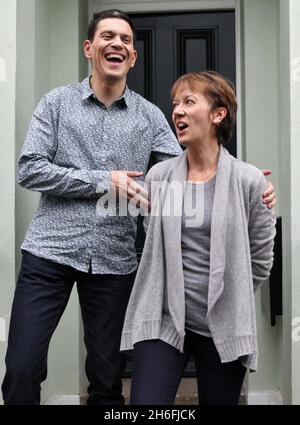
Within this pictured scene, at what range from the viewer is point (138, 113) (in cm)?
296

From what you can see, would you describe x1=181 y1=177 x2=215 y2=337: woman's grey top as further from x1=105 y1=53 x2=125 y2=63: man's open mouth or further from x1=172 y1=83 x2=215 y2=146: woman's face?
x1=105 y1=53 x2=125 y2=63: man's open mouth

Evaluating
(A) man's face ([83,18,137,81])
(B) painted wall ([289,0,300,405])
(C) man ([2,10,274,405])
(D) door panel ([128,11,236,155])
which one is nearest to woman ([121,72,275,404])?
(C) man ([2,10,274,405])

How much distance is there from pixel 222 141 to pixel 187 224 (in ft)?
1.31

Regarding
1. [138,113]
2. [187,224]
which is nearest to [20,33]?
[138,113]

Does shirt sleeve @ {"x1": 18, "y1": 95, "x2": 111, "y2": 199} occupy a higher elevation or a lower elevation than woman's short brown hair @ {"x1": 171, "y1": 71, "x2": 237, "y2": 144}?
lower

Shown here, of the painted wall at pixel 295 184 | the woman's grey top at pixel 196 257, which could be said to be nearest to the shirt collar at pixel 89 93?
the woman's grey top at pixel 196 257

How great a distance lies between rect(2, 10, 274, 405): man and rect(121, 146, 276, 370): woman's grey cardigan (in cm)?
25

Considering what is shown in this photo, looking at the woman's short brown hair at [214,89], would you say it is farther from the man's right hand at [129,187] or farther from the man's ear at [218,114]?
the man's right hand at [129,187]

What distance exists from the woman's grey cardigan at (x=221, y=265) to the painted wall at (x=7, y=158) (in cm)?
114

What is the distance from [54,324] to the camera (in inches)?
110

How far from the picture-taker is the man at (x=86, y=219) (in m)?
2.71

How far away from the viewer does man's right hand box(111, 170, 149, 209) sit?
2.62 m

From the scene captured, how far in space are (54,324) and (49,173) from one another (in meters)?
0.60
